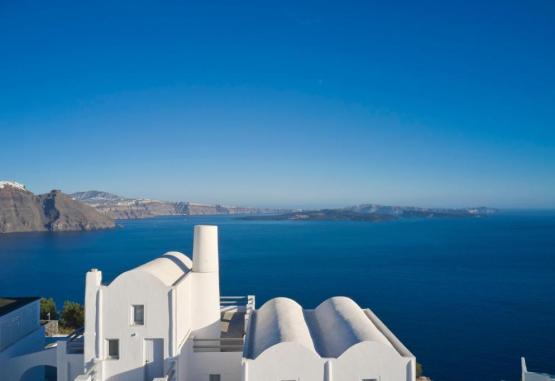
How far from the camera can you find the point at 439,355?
4338 cm

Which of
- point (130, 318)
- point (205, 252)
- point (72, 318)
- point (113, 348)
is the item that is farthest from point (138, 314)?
point (72, 318)

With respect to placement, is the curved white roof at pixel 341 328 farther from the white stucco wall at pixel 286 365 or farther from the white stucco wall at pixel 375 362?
the white stucco wall at pixel 286 365

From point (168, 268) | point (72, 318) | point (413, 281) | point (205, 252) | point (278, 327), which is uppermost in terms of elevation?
point (205, 252)

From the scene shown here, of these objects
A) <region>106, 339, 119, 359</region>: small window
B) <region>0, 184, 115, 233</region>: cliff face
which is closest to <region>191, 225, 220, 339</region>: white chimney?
<region>106, 339, 119, 359</region>: small window

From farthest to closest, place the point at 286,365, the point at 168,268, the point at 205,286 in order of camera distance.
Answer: the point at 205,286, the point at 168,268, the point at 286,365

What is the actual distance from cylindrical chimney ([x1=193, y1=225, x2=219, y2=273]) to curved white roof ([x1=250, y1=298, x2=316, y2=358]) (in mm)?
3252

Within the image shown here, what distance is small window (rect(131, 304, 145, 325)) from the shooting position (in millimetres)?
17156

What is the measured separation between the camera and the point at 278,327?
Result: 17.3m

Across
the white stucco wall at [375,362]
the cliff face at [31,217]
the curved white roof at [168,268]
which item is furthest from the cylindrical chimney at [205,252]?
the cliff face at [31,217]

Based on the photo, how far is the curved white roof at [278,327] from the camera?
15828 mm

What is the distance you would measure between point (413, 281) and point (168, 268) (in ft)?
216

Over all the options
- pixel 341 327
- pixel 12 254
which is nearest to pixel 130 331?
pixel 341 327

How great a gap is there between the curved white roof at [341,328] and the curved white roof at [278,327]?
79 centimetres

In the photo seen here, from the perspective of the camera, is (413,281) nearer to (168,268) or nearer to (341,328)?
(341,328)
